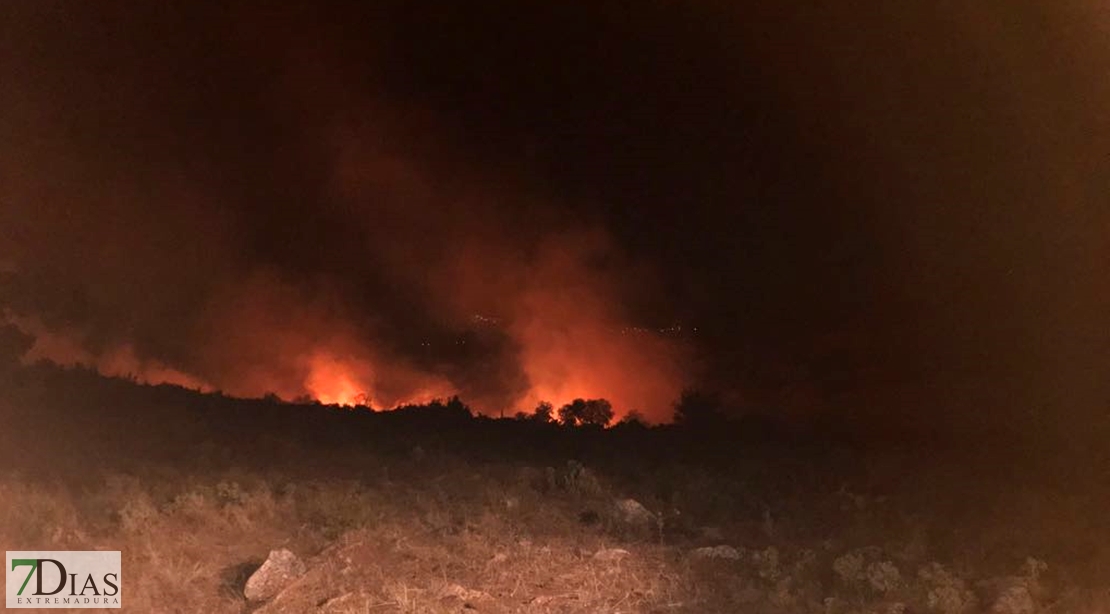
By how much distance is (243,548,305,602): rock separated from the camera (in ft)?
17.0

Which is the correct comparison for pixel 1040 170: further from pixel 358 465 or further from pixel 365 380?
pixel 365 380

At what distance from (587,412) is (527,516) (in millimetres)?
4298

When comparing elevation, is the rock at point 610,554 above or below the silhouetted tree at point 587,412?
below

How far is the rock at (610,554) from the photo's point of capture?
579 cm

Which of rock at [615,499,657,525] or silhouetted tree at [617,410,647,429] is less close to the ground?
silhouetted tree at [617,410,647,429]

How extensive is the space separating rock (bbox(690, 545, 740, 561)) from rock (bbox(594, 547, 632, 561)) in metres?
0.46

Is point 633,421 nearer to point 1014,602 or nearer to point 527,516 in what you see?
point 527,516

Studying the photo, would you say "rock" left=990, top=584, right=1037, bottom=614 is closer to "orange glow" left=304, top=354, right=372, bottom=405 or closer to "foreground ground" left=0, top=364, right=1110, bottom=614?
"foreground ground" left=0, top=364, right=1110, bottom=614

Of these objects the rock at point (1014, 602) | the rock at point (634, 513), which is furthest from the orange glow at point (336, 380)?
the rock at point (1014, 602)

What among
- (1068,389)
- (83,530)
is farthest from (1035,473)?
(83,530)

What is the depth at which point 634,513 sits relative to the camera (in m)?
6.63

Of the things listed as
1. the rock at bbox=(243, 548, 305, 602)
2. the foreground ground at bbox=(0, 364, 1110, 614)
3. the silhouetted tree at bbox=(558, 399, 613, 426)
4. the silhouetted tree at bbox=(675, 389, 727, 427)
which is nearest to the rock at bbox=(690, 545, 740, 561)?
the foreground ground at bbox=(0, 364, 1110, 614)

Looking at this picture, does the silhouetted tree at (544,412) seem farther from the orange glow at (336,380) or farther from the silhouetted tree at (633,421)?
the orange glow at (336,380)

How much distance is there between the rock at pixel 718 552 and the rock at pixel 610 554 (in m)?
0.46
